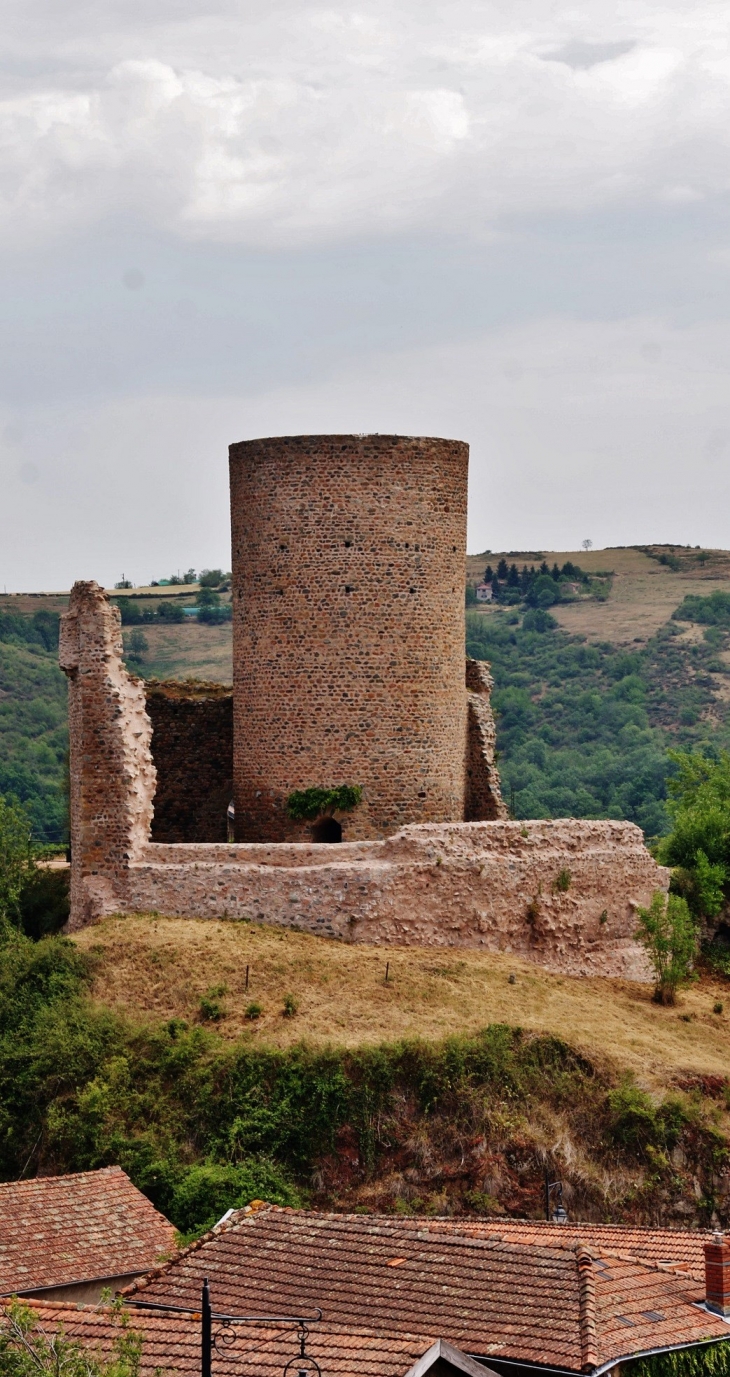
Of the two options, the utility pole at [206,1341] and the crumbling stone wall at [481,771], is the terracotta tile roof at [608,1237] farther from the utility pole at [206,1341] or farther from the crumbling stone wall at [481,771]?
the crumbling stone wall at [481,771]

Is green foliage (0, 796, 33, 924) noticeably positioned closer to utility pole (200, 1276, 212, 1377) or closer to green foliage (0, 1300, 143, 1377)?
green foliage (0, 1300, 143, 1377)

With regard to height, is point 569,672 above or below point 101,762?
below

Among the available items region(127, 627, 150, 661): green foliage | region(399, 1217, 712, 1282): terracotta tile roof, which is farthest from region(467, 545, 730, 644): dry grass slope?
region(399, 1217, 712, 1282): terracotta tile roof

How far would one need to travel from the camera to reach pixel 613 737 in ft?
271

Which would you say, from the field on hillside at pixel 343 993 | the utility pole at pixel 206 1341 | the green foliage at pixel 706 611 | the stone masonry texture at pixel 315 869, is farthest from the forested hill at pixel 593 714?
the utility pole at pixel 206 1341

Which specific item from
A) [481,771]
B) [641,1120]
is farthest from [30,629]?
[641,1120]

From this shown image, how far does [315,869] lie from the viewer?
28.8 meters

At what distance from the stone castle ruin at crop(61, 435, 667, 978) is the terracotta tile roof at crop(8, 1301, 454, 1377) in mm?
10459

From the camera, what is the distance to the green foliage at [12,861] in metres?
31.6

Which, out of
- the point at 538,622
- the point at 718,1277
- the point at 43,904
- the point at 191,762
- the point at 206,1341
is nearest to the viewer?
the point at 206,1341

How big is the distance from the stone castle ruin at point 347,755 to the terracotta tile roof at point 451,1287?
28.2 ft

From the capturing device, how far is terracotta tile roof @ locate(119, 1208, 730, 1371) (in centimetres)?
1775

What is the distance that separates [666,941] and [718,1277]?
11803mm

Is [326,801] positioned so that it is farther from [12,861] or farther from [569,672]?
[569,672]
